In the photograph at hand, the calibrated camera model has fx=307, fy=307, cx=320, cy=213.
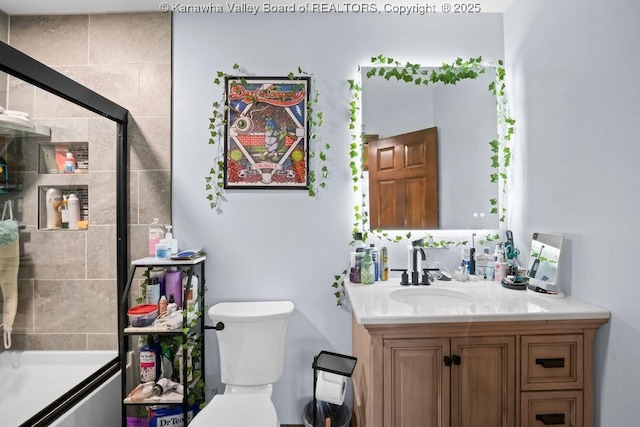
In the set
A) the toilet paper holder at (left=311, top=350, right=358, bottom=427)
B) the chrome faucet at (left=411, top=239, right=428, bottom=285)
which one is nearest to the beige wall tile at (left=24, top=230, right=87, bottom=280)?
the toilet paper holder at (left=311, top=350, right=358, bottom=427)

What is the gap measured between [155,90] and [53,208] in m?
0.92

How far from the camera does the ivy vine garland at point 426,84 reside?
1921 millimetres

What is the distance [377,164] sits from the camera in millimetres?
1916

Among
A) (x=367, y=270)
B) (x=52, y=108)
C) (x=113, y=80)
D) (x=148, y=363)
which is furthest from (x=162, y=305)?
(x=113, y=80)

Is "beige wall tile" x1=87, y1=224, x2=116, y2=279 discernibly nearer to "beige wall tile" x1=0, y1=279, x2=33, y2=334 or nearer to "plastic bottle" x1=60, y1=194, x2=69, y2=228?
"plastic bottle" x1=60, y1=194, x2=69, y2=228

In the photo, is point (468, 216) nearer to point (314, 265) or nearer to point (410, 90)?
point (410, 90)

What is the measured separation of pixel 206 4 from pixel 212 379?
7.59ft

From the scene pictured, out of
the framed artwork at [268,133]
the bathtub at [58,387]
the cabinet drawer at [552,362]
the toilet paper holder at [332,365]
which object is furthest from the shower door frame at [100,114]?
the cabinet drawer at [552,362]

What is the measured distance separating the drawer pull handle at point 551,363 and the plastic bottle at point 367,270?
0.84 metres

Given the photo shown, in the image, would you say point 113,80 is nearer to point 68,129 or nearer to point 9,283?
point 68,129

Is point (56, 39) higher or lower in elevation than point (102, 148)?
higher

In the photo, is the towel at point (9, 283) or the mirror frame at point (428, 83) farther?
the mirror frame at point (428, 83)

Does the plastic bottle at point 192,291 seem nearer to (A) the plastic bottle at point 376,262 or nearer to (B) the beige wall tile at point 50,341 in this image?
(B) the beige wall tile at point 50,341

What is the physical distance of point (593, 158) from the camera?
1357 mm
